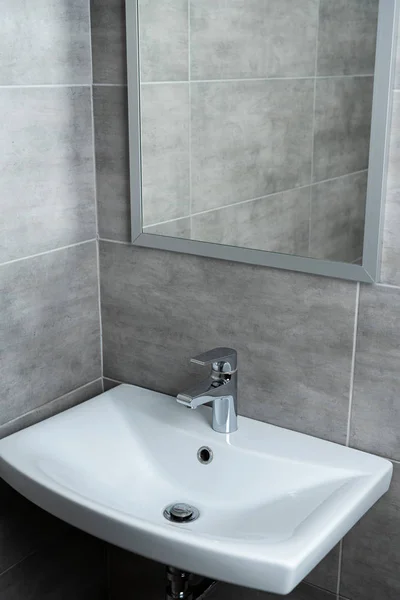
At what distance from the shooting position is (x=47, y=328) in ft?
5.43

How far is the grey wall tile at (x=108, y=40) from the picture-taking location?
1592 mm

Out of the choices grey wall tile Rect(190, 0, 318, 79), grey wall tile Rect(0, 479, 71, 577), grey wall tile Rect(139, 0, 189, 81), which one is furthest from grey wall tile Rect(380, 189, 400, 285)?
grey wall tile Rect(0, 479, 71, 577)

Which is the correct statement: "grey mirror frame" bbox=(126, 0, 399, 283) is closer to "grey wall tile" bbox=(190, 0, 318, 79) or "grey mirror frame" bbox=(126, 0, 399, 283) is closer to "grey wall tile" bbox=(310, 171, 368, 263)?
"grey wall tile" bbox=(310, 171, 368, 263)

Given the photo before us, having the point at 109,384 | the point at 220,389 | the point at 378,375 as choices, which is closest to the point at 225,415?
the point at 220,389

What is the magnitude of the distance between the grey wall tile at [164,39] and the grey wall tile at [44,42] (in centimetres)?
14

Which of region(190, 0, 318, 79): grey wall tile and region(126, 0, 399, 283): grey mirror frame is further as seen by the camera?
region(190, 0, 318, 79): grey wall tile

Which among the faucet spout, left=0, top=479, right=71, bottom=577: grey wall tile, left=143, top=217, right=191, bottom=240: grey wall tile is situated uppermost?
left=143, top=217, right=191, bottom=240: grey wall tile

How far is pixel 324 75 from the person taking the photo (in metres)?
1.35

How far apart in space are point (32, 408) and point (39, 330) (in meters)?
0.17

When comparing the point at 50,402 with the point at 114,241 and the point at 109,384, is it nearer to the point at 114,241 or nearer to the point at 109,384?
the point at 109,384

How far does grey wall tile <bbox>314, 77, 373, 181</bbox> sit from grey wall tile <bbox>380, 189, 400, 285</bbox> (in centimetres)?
8

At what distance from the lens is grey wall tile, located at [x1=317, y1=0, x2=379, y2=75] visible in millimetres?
1265

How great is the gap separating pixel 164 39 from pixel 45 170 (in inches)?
14.2

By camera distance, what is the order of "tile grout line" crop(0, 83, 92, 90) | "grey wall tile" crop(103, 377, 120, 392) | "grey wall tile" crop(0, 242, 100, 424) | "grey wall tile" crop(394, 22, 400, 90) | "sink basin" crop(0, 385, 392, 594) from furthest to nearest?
1. "grey wall tile" crop(103, 377, 120, 392)
2. "grey wall tile" crop(0, 242, 100, 424)
3. "tile grout line" crop(0, 83, 92, 90)
4. "grey wall tile" crop(394, 22, 400, 90)
5. "sink basin" crop(0, 385, 392, 594)
